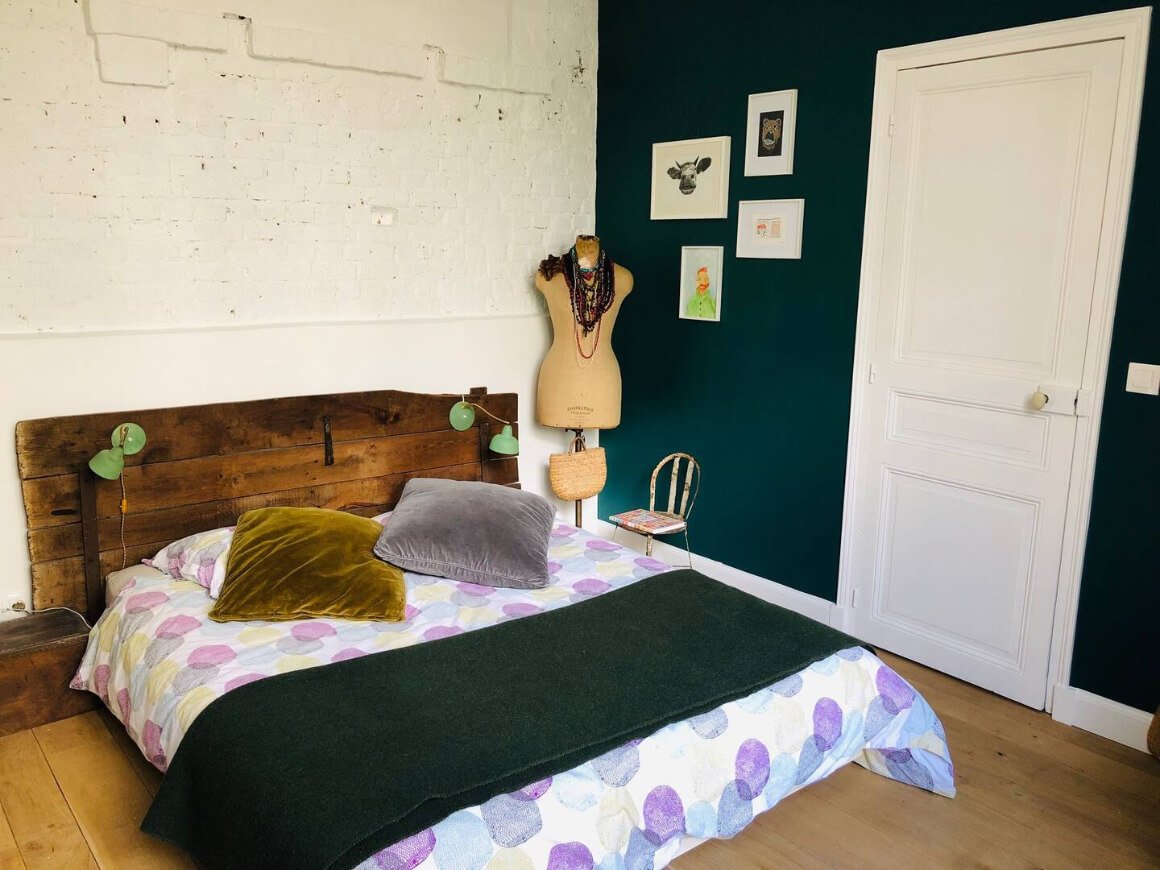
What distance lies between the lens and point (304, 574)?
114 inches

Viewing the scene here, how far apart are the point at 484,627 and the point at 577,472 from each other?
151 cm

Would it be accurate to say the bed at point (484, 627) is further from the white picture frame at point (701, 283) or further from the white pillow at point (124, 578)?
the white picture frame at point (701, 283)

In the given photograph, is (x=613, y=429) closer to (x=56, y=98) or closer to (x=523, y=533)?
(x=523, y=533)

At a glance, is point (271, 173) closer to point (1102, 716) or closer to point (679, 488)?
point (679, 488)

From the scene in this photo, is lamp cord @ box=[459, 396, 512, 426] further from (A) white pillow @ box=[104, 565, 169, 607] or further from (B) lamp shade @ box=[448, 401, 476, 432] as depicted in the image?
(A) white pillow @ box=[104, 565, 169, 607]

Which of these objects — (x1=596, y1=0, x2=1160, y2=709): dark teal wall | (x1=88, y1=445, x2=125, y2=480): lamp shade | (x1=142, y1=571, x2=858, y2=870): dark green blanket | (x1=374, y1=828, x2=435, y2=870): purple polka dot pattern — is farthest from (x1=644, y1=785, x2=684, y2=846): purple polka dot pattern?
(x1=88, y1=445, x2=125, y2=480): lamp shade

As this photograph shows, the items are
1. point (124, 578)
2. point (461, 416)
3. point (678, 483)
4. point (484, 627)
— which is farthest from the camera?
point (678, 483)

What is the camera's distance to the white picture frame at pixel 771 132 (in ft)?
11.9

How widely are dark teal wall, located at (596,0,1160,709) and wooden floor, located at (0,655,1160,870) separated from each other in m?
0.36

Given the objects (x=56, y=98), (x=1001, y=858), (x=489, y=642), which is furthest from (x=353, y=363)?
(x=1001, y=858)

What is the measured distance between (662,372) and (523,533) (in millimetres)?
1357

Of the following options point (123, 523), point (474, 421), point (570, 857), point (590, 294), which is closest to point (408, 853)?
point (570, 857)

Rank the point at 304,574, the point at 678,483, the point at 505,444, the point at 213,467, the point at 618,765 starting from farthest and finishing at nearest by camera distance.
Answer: the point at 678,483 → the point at 505,444 → the point at 213,467 → the point at 304,574 → the point at 618,765

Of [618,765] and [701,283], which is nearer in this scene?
[618,765]
